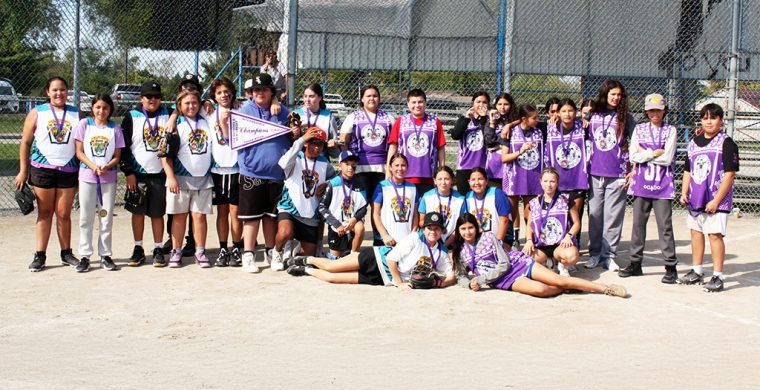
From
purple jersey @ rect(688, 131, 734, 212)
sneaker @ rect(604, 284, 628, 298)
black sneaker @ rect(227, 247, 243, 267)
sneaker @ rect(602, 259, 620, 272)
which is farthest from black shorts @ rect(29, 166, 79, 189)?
purple jersey @ rect(688, 131, 734, 212)

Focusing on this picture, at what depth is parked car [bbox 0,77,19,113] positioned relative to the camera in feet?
41.8

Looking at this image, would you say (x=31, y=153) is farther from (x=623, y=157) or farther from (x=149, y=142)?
(x=623, y=157)

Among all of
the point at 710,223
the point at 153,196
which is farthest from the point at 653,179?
the point at 153,196

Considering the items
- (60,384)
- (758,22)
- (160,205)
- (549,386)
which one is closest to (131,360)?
(60,384)

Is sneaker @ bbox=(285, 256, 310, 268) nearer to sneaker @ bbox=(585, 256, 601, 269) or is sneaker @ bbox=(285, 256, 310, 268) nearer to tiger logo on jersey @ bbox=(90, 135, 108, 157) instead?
tiger logo on jersey @ bbox=(90, 135, 108, 157)

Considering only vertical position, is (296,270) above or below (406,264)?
below

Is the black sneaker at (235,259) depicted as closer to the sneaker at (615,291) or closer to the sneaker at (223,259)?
the sneaker at (223,259)

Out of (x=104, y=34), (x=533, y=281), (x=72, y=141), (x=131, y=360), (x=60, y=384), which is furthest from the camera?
(x=104, y=34)

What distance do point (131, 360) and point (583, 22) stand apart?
32.8ft

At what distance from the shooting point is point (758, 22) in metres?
13.5

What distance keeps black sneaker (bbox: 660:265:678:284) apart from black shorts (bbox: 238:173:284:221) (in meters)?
3.85

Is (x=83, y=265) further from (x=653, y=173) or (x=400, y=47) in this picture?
(x=400, y=47)

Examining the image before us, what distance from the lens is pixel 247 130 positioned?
8.45 metres

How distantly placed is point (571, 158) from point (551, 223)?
35.6 inches
